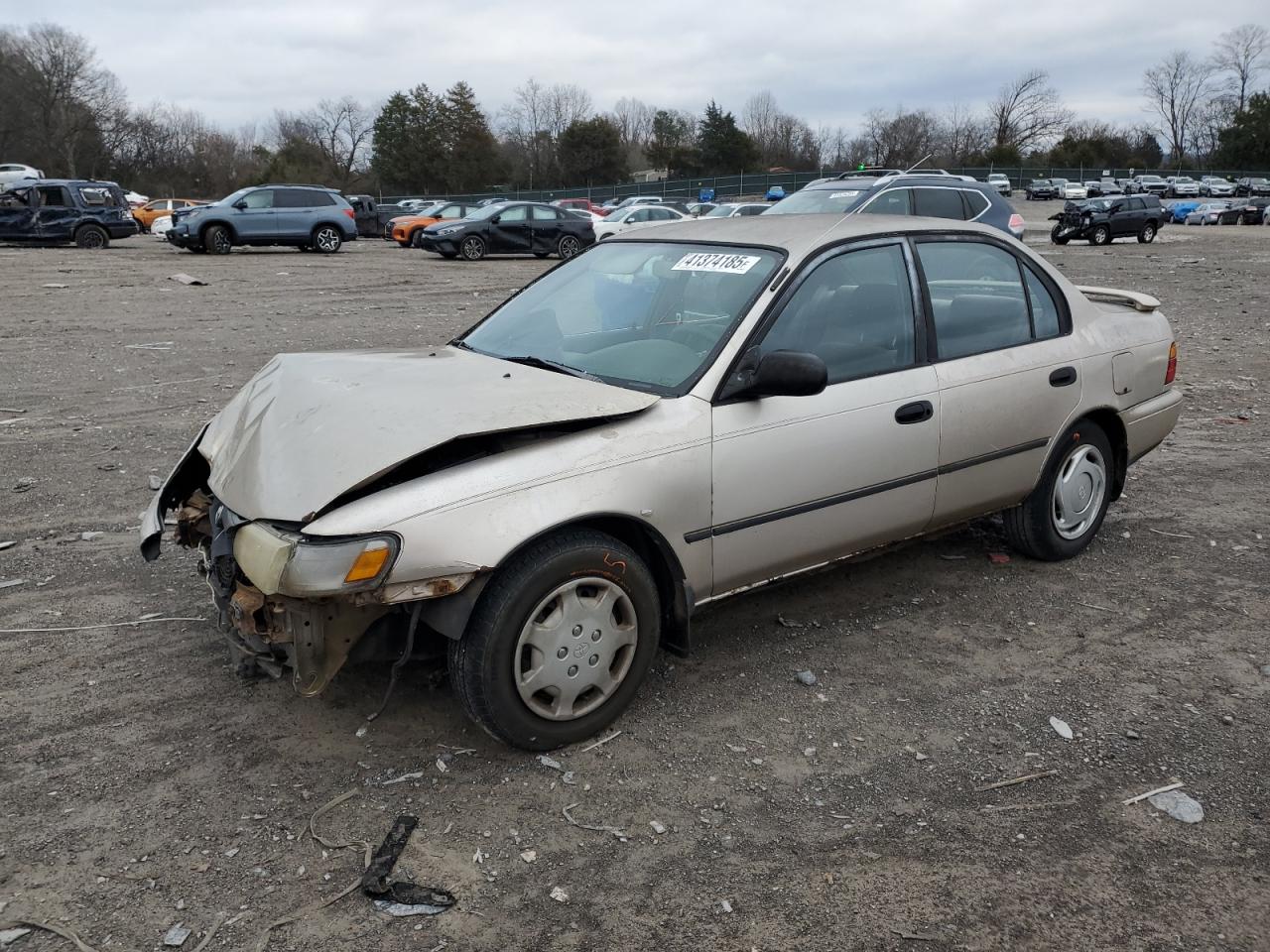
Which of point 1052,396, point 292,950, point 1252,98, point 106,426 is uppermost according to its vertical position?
point 1252,98

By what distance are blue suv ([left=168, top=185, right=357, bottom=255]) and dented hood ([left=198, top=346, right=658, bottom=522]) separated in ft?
72.2

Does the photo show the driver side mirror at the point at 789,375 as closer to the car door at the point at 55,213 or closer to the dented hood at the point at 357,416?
the dented hood at the point at 357,416

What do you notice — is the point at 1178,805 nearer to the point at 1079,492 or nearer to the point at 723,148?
the point at 1079,492

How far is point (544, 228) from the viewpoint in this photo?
25.0 metres

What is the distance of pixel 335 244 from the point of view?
2555cm

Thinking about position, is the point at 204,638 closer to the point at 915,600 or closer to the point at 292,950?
the point at 292,950

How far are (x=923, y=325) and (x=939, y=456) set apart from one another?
1.78 ft

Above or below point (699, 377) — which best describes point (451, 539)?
below

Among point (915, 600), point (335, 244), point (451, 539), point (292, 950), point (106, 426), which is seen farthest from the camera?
point (335, 244)

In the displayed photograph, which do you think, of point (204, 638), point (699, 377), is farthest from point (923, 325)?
point (204, 638)

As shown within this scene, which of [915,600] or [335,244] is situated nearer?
[915,600]

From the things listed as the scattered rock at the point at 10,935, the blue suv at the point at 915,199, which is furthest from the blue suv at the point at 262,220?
the scattered rock at the point at 10,935

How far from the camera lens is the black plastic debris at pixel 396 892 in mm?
2574

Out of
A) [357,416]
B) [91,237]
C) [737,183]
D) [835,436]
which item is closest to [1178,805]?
[835,436]
